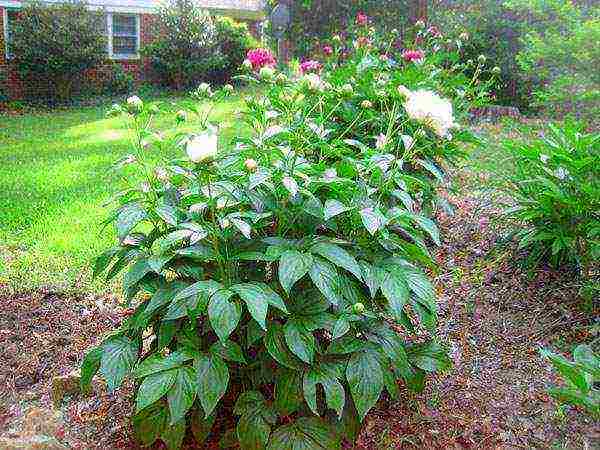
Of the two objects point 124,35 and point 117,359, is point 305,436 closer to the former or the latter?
point 117,359

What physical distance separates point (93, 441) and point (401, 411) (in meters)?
1.12

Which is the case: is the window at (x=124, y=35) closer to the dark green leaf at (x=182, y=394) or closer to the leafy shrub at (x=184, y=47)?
the leafy shrub at (x=184, y=47)

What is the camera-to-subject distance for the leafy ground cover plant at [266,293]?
1856 millimetres

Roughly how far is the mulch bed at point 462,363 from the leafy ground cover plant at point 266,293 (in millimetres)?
305

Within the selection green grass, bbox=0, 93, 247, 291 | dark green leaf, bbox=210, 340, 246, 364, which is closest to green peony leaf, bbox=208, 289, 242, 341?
dark green leaf, bbox=210, 340, 246, 364

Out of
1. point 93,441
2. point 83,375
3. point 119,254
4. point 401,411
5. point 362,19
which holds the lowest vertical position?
point 93,441

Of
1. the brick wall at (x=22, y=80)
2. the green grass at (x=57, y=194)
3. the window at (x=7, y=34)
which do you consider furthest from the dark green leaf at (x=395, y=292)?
the window at (x=7, y=34)

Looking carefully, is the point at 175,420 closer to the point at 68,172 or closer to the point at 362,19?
the point at 68,172

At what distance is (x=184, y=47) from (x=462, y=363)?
10898mm

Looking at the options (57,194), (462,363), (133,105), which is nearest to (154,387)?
(133,105)

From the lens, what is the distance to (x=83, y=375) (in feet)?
6.70

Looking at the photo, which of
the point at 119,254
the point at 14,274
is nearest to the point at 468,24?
the point at 14,274

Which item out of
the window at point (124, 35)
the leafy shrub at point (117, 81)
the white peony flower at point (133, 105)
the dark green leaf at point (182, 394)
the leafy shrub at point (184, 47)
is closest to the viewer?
the dark green leaf at point (182, 394)

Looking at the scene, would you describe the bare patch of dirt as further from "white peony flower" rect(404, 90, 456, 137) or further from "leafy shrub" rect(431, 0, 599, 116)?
"leafy shrub" rect(431, 0, 599, 116)
